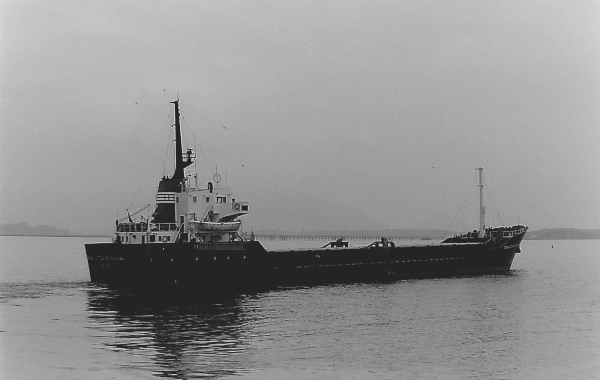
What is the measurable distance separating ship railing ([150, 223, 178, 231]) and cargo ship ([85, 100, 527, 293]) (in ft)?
0.25

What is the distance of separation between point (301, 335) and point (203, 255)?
19254mm

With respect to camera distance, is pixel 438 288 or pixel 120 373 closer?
pixel 120 373

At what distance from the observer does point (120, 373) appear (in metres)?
23.5

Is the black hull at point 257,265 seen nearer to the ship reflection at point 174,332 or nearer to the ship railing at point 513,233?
the ship reflection at point 174,332

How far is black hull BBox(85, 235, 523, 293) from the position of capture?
160 ft

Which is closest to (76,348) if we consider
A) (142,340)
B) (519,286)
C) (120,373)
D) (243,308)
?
(142,340)

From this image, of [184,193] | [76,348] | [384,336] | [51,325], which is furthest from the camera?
[184,193]

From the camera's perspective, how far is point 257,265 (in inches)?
2071

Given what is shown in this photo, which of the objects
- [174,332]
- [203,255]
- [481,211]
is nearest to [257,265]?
[203,255]

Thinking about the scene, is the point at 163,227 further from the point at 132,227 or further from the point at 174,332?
the point at 174,332

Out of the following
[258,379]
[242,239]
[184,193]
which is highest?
[184,193]

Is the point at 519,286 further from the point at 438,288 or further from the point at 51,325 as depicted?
the point at 51,325

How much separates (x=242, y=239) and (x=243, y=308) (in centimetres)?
1366

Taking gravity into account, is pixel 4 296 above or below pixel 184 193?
below
